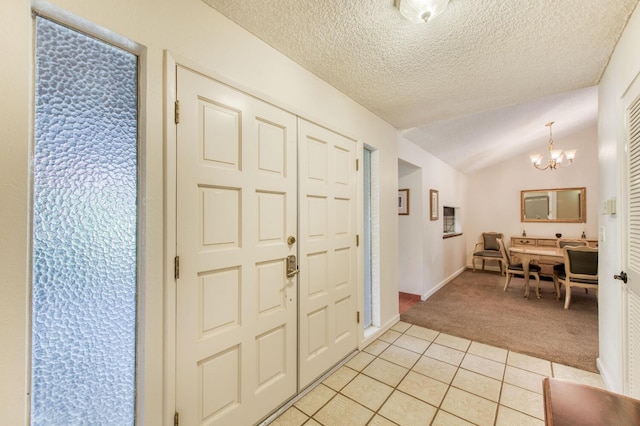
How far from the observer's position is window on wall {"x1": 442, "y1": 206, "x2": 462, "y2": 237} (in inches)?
206

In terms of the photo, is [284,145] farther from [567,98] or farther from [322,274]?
[567,98]

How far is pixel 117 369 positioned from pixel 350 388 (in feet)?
5.02

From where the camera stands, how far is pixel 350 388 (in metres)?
1.93

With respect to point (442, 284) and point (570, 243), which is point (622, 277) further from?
point (570, 243)

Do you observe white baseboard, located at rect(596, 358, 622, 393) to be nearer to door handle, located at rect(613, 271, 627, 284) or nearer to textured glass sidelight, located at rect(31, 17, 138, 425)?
door handle, located at rect(613, 271, 627, 284)

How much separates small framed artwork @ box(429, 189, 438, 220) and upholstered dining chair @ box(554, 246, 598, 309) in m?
1.76

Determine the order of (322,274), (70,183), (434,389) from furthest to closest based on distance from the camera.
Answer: (322,274), (434,389), (70,183)

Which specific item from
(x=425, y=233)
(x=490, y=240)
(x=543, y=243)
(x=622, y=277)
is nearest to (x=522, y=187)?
(x=543, y=243)

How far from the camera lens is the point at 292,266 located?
69.2 inches

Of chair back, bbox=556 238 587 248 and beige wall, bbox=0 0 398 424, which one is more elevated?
beige wall, bbox=0 0 398 424

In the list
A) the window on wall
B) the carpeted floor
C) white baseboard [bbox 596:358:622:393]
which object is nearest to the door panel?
the carpeted floor

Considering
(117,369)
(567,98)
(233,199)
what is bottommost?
(117,369)

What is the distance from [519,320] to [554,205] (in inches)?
150

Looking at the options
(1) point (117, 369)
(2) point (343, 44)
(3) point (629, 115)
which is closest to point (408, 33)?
(2) point (343, 44)
